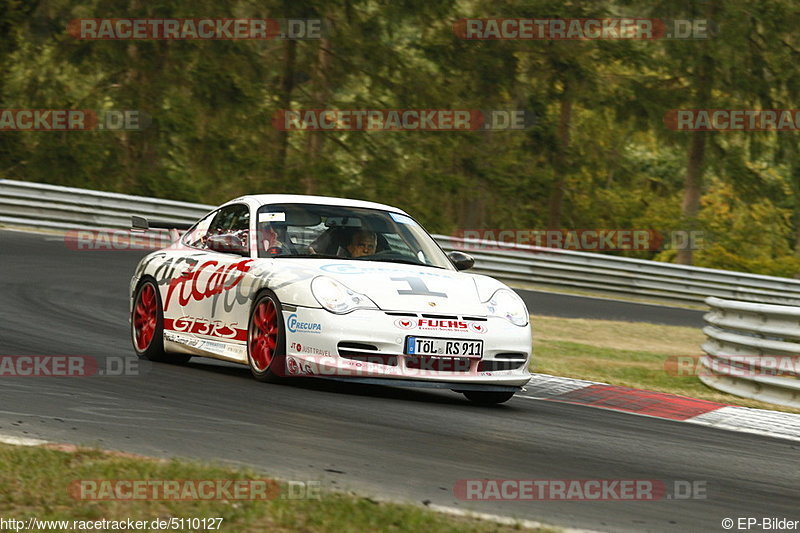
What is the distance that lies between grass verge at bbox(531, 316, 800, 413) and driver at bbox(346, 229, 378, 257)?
271 centimetres

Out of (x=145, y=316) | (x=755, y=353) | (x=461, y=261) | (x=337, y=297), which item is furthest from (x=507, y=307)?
(x=755, y=353)

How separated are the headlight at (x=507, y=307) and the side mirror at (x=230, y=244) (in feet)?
6.12

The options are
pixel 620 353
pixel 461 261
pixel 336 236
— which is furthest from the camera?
pixel 620 353

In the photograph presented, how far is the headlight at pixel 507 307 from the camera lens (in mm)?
8586

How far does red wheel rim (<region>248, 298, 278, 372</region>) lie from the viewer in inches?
336

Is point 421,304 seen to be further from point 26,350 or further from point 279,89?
point 279,89

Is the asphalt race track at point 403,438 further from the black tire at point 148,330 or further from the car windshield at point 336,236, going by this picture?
the car windshield at point 336,236

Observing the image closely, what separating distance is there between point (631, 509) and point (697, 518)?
0.91ft

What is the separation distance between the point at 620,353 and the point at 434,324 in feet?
24.4

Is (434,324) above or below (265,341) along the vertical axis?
above

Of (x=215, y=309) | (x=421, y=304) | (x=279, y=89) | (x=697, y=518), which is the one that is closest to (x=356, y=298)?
(x=421, y=304)

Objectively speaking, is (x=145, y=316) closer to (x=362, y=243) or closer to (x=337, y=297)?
(x=362, y=243)

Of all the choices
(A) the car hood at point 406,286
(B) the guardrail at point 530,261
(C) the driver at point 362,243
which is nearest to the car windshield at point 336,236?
(C) the driver at point 362,243

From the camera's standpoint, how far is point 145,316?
10375mm
